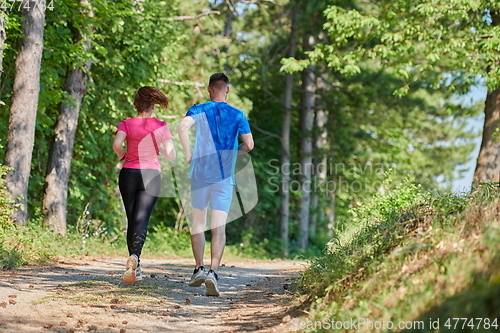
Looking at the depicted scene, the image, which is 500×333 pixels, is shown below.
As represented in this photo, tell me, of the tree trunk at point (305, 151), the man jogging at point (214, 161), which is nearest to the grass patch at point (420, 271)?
the man jogging at point (214, 161)

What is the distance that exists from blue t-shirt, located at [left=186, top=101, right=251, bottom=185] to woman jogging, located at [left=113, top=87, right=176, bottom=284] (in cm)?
44

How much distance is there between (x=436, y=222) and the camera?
4797 millimetres

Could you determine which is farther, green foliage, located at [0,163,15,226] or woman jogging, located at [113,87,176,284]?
green foliage, located at [0,163,15,226]

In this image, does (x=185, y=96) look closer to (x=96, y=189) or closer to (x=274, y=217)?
(x=96, y=189)

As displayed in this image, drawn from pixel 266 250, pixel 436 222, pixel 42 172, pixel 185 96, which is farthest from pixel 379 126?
pixel 436 222

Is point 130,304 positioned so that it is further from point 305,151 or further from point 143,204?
point 305,151

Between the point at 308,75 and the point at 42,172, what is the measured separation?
11323 mm

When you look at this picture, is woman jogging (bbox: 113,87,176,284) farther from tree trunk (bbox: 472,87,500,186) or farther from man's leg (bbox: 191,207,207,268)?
tree trunk (bbox: 472,87,500,186)

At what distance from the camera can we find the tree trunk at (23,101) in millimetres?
10422

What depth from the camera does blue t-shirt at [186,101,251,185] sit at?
621 centimetres

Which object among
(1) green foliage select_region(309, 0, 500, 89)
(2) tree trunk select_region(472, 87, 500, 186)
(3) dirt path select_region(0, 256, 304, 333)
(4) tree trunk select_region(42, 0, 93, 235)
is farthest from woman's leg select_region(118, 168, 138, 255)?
(2) tree trunk select_region(472, 87, 500, 186)

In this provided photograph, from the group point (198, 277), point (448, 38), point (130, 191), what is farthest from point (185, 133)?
point (448, 38)

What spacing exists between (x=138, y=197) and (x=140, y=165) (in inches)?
14.1

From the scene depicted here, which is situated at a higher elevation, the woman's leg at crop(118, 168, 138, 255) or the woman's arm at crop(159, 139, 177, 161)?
the woman's arm at crop(159, 139, 177, 161)
